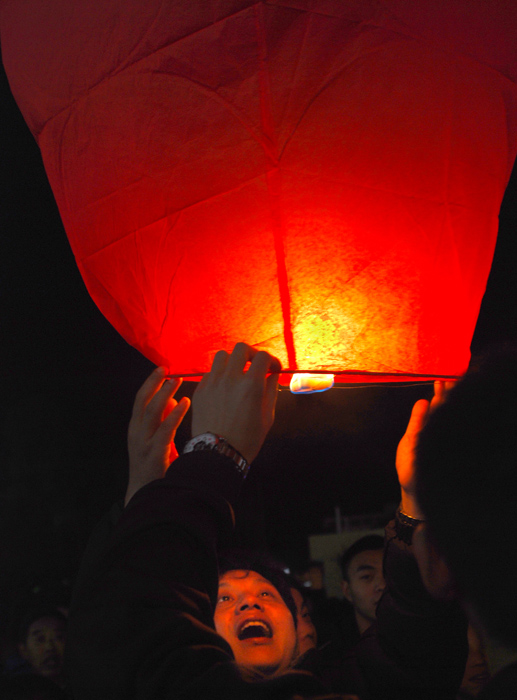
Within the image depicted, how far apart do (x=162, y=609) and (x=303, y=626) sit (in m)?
1.75

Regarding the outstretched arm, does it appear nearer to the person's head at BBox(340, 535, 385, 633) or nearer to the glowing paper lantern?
the glowing paper lantern

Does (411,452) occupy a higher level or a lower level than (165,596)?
higher

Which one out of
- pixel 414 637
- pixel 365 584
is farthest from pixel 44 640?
pixel 414 637

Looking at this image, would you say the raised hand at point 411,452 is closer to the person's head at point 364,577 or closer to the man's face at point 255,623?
the man's face at point 255,623

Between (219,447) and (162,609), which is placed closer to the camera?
(162,609)

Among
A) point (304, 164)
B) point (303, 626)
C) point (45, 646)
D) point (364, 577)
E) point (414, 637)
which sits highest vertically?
point (304, 164)

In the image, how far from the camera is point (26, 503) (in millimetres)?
4344

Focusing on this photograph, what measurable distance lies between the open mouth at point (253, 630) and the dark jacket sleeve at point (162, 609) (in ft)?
4.53

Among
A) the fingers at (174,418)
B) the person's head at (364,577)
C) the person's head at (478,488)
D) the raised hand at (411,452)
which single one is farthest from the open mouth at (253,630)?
the person's head at (478,488)

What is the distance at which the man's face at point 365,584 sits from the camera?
242 cm

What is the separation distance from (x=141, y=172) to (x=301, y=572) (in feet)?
15.4

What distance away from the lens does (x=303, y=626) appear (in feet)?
6.79

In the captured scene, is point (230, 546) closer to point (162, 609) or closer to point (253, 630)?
point (162, 609)

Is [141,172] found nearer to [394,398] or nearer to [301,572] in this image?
[394,398]
